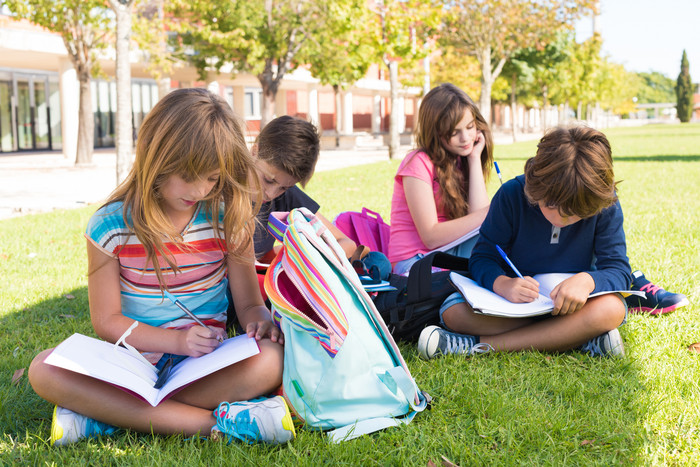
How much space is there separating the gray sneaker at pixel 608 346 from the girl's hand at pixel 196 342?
5.36 feet

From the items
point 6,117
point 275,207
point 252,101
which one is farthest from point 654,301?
point 252,101

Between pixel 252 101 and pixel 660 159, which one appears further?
pixel 252 101

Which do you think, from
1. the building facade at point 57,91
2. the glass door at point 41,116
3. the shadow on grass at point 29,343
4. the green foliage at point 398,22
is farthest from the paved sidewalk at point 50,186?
the glass door at point 41,116

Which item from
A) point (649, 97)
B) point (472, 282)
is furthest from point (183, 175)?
point (649, 97)

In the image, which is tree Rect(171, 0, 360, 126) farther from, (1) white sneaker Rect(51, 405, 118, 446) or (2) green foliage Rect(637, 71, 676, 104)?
(2) green foliage Rect(637, 71, 676, 104)

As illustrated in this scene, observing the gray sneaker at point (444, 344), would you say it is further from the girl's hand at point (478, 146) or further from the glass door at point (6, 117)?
the glass door at point (6, 117)

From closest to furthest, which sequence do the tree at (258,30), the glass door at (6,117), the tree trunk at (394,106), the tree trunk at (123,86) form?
the tree trunk at (123,86), the tree at (258,30), the tree trunk at (394,106), the glass door at (6,117)

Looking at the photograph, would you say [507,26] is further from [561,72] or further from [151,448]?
[151,448]

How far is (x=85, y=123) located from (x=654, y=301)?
609 inches

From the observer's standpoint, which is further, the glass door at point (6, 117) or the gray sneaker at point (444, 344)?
the glass door at point (6, 117)

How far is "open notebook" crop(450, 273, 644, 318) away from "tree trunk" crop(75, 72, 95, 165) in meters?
14.9

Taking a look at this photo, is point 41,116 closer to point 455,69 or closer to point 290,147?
point 455,69

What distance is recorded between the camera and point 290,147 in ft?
9.98

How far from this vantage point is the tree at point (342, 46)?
50.6ft
